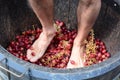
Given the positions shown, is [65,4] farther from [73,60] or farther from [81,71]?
[81,71]

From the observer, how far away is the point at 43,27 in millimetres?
1950

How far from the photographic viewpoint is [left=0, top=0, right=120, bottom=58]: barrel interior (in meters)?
2.02

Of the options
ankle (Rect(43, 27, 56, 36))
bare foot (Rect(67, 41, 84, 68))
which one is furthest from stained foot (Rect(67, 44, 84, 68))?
ankle (Rect(43, 27, 56, 36))

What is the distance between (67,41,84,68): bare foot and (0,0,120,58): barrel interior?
236 mm

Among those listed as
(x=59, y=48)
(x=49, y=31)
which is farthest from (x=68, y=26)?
(x=49, y=31)

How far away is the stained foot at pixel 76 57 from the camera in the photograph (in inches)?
72.6

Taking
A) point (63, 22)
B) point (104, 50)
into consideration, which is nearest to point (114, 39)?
point (104, 50)

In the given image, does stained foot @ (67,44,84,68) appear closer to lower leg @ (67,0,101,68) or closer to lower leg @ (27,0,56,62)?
lower leg @ (67,0,101,68)

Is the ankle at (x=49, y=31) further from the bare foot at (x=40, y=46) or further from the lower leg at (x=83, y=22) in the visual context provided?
the lower leg at (x=83, y=22)

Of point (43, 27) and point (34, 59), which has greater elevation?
point (43, 27)

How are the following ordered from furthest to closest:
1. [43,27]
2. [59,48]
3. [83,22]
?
1. [59,48]
2. [43,27]
3. [83,22]

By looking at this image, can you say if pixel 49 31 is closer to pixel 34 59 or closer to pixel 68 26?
pixel 34 59

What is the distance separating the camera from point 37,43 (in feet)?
6.75

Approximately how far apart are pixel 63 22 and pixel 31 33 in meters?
0.25
